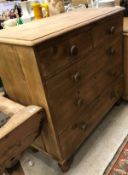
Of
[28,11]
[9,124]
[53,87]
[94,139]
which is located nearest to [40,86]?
[53,87]

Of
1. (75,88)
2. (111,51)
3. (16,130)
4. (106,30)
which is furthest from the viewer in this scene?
(111,51)

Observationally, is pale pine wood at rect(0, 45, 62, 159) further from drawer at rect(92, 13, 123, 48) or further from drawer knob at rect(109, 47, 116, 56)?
drawer knob at rect(109, 47, 116, 56)

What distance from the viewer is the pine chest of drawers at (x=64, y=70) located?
937 millimetres

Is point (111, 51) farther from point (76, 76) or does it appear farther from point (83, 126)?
point (83, 126)

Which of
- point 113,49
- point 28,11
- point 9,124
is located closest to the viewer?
point 9,124

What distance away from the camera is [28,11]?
63.5 inches

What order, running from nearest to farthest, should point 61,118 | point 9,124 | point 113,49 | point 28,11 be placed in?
point 9,124 < point 61,118 < point 113,49 < point 28,11

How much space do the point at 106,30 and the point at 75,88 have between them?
48cm

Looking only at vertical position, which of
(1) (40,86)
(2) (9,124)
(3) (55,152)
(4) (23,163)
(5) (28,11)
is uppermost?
(5) (28,11)

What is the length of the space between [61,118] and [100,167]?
491mm

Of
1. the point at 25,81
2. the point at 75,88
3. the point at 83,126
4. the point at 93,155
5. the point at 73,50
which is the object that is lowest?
the point at 93,155

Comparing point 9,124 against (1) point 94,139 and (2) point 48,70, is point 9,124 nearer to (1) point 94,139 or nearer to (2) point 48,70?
(2) point 48,70

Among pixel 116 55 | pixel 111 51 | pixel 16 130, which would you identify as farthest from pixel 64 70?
pixel 116 55

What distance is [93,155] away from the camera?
141cm
